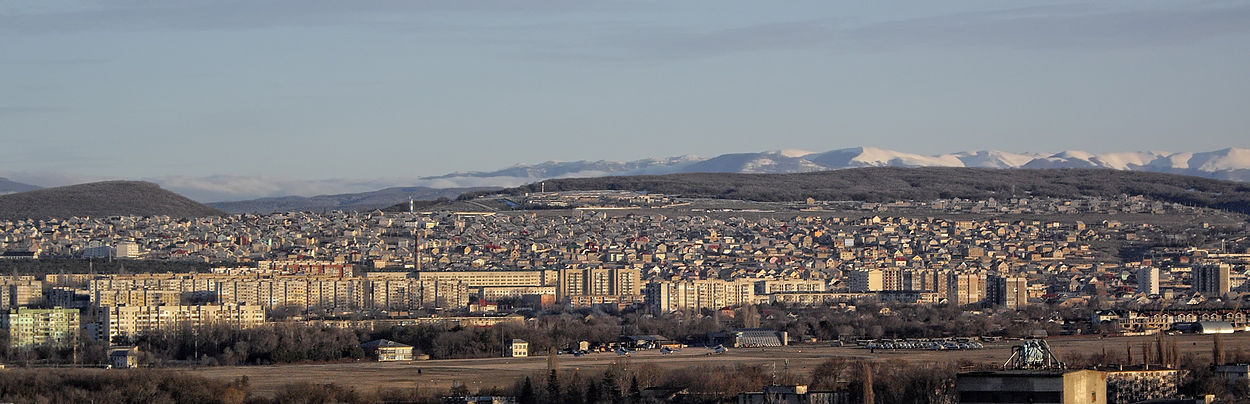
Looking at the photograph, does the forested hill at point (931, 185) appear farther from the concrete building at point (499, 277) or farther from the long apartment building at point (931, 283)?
the concrete building at point (499, 277)

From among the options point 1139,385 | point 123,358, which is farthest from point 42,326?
point 1139,385

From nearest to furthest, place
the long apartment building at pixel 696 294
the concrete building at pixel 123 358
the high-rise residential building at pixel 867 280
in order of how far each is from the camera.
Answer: the concrete building at pixel 123 358 < the long apartment building at pixel 696 294 < the high-rise residential building at pixel 867 280

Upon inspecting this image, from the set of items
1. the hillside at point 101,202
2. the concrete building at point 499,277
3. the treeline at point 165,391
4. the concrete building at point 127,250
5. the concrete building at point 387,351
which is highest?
the hillside at point 101,202

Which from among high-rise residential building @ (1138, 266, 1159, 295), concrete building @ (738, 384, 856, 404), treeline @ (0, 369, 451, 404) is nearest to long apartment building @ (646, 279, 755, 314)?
high-rise residential building @ (1138, 266, 1159, 295)

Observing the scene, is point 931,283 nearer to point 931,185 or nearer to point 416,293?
point 416,293

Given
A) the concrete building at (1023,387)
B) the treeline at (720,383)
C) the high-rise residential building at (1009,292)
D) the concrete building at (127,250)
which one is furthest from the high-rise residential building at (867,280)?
the concrete building at (1023,387)

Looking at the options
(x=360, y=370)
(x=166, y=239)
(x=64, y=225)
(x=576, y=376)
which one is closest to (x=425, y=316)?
(x=360, y=370)

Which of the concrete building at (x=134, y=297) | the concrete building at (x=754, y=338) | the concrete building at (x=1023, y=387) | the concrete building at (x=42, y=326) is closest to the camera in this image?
the concrete building at (x=1023, y=387)
